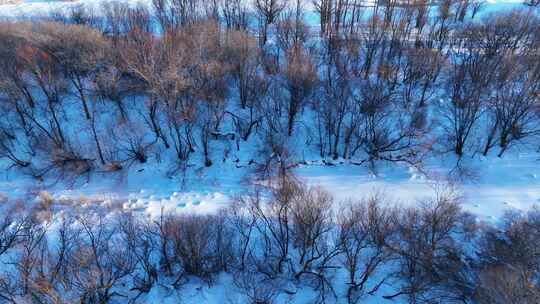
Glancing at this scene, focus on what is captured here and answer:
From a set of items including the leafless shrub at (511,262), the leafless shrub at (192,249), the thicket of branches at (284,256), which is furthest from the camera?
the leafless shrub at (192,249)

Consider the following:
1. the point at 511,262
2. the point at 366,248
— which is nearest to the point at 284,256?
the point at 366,248

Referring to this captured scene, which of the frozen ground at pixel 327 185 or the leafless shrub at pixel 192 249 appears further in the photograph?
the frozen ground at pixel 327 185

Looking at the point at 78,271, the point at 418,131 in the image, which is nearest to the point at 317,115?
the point at 418,131

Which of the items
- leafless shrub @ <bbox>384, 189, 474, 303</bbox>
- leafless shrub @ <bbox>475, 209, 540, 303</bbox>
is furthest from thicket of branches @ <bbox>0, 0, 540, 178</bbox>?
leafless shrub @ <bbox>384, 189, 474, 303</bbox>

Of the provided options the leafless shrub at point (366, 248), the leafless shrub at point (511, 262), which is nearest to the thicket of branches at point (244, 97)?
the leafless shrub at point (511, 262)

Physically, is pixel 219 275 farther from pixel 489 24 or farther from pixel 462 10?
pixel 462 10

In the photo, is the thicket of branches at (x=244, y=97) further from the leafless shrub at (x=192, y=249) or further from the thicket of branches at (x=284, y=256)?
the leafless shrub at (x=192, y=249)
